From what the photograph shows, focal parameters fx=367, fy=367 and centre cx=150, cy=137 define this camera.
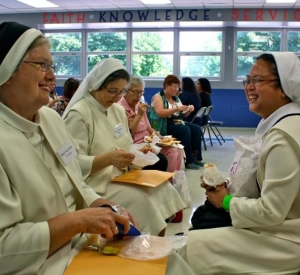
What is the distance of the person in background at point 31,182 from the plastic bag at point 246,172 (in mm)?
547

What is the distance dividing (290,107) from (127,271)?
0.92 m

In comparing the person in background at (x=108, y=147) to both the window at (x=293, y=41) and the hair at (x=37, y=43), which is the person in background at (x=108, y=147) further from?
the window at (x=293, y=41)

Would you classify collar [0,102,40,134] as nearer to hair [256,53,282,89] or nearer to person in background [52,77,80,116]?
hair [256,53,282,89]

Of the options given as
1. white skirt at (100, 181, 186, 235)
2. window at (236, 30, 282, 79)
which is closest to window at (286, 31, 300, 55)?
window at (236, 30, 282, 79)

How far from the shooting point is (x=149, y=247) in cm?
132

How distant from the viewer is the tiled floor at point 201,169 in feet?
10.8

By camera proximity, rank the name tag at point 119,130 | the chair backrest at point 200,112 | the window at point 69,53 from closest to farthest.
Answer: the name tag at point 119,130 < the chair backrest at point 200,112 < the window at point 69,53

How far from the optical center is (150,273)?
1.14 m

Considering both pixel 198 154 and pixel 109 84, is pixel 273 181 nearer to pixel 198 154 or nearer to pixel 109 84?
pixel 109 84

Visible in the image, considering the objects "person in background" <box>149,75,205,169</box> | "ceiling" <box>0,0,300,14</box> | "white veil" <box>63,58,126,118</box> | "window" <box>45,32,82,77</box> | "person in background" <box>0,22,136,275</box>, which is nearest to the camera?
"person in background" <box>0,22,136,275</box>

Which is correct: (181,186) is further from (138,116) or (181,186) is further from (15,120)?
(15,120)

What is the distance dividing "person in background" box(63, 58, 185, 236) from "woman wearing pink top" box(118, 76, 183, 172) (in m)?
1.27

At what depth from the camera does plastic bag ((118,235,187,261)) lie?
1249mm

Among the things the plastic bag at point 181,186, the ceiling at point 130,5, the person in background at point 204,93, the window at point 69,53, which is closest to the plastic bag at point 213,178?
the plastic bag at point 181,186
